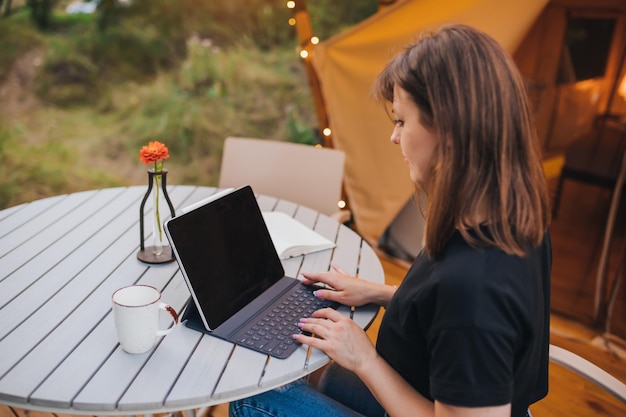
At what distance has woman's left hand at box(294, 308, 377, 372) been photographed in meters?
0.98

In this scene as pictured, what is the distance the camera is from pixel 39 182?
3.78m

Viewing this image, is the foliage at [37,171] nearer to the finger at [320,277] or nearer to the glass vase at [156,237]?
the glass vase at [156,237]

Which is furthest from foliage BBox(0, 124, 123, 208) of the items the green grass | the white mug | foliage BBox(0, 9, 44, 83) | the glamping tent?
the white mug

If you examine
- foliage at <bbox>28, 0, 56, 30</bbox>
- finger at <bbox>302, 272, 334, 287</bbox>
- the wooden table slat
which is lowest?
the wooden table slat

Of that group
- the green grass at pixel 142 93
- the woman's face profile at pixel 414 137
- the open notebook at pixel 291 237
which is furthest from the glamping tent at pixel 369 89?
the green grass at pixel 142 93

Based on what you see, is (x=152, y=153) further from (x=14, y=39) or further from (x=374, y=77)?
(x=14, y=39)

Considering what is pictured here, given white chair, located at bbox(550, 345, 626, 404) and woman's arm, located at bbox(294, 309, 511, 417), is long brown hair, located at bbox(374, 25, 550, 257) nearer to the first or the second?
woman's arm, located at bbox(294, 309, 511, 417)

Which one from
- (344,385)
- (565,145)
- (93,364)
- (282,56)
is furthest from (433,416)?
(565,145)

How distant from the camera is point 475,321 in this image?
0.78 metres

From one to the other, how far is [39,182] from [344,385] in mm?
3256

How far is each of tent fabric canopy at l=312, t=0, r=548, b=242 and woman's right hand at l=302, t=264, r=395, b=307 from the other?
1.62 m

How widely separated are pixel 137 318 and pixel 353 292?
1.54ft

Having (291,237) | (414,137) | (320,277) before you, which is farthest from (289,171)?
(414,137)

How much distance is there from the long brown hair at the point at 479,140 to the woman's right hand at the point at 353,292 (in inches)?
13.5
